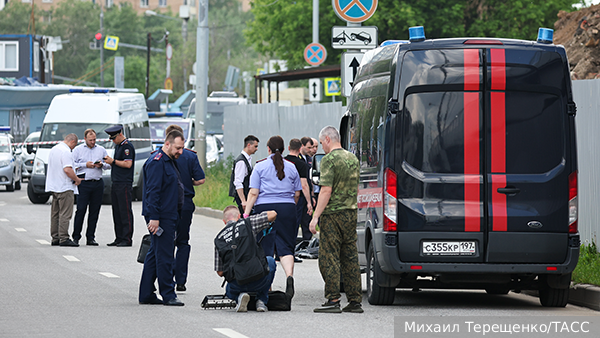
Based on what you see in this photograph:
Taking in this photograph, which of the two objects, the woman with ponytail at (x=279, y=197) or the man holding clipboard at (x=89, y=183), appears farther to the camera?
the man holding clipboard at (x=89, y=183)

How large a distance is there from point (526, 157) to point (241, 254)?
9.53 feet

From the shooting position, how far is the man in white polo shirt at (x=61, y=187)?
674 inches

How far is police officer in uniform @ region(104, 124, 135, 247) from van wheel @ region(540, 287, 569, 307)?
8.34m

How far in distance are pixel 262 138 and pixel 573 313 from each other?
1820 cm

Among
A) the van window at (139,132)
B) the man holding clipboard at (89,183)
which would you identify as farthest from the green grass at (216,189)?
the man holding clipboard at (89,183)

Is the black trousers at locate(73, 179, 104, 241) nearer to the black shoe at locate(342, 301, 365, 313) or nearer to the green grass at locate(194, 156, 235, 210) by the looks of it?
the green grass at locate(194, 156, 235, 210)

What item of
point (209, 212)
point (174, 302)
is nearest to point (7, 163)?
point (209, 212)

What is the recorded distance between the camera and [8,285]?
11945 millimetres

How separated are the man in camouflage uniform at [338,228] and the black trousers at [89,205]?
7926 mm

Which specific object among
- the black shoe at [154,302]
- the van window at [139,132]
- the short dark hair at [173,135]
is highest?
the short dark hair at [173,135]

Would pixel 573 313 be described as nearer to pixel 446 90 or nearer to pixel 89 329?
pixel 446 90

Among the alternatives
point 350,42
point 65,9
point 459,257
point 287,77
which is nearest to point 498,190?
point 459,257

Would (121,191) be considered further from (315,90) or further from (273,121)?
(315,90)

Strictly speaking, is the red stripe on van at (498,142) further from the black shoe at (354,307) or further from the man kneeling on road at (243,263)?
the man kneeling on road at (243,263)
